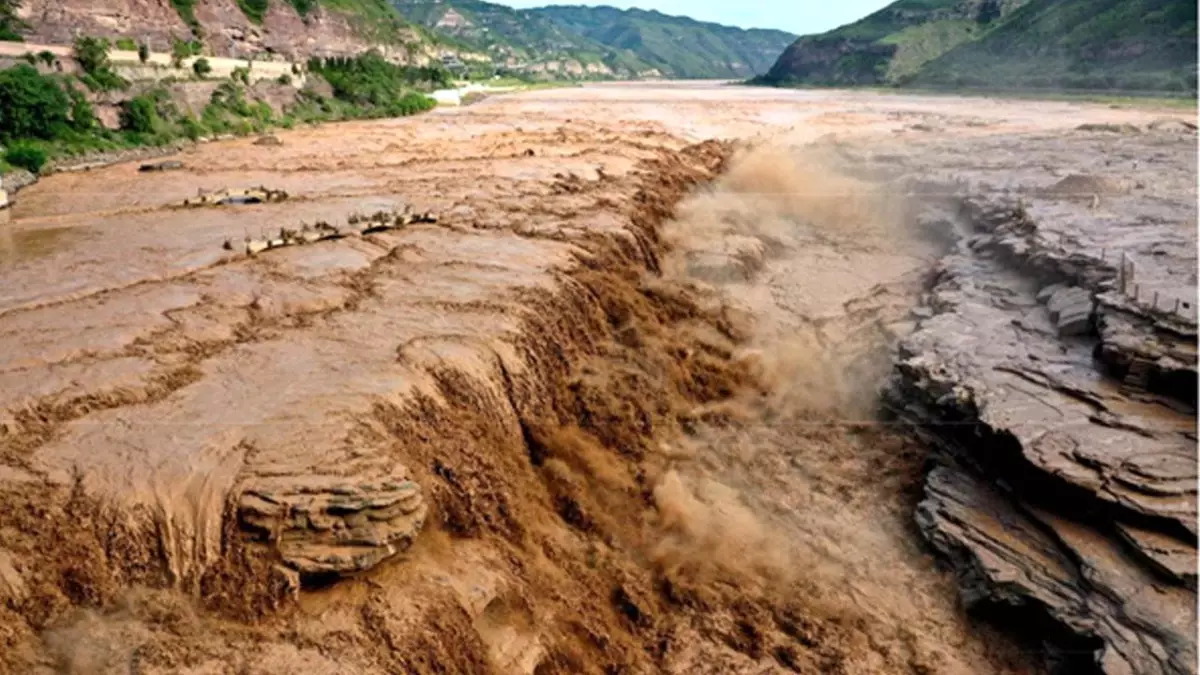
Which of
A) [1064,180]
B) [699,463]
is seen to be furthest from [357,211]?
[1064,180]

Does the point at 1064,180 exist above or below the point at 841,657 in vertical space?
above

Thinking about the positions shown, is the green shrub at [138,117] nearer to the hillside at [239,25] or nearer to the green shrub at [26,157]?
the green shrub at [26,157]

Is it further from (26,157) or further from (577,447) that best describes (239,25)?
(577,447)

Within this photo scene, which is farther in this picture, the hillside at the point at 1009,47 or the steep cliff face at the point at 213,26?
the hillside at the point at 1009,47

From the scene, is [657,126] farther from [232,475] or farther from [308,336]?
[232,475]

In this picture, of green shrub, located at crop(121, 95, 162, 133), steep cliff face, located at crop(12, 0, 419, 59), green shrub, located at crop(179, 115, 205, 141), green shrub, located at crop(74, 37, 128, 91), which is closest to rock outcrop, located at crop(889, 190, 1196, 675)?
green shrub, located at crop(121, 95, 162, 133)

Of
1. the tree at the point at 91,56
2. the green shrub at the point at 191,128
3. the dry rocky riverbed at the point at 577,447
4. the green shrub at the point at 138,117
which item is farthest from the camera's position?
the green shrub at the point at 191,128

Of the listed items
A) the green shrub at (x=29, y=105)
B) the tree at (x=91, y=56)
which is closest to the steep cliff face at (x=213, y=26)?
the tree at (x=91, y=56)
